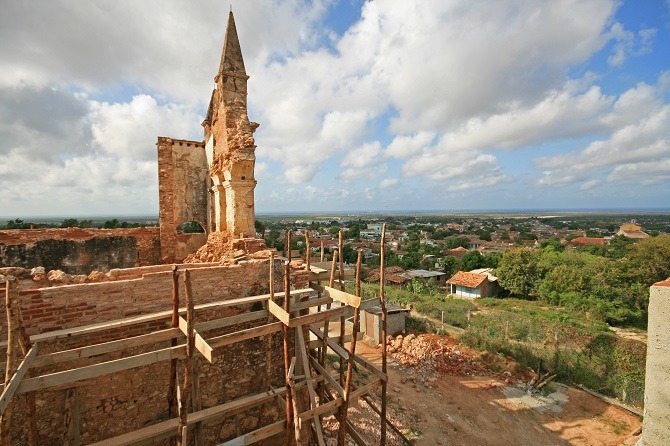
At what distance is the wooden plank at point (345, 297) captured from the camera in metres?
5.45

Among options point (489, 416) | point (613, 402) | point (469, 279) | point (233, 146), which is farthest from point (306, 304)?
point (469, 279)

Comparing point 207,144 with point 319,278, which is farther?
point 207,144

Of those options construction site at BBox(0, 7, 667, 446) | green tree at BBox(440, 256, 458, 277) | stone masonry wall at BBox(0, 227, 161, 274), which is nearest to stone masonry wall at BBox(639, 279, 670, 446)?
construction site at BBox(0, 7, 667, 446)

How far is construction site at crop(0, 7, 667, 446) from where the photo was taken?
15.0ft

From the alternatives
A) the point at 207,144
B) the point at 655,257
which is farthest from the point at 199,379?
the point at 655,257

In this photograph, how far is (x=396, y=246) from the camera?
7062 cm

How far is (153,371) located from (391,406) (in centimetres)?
774

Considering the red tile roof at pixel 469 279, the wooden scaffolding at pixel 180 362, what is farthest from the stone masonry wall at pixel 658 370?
the red tile roof at pixel 469 279

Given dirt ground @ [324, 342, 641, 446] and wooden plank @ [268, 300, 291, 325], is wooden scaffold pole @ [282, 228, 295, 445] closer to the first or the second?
wooden plank @ [268, 300, 291, 325]

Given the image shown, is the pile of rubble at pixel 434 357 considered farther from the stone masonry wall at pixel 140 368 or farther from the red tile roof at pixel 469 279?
the red tile roof at pixel 469 279

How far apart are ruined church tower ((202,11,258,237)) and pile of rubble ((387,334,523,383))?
30.9ft

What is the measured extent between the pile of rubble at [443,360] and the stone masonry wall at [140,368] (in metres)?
8.20

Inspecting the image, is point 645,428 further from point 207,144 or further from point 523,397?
point 207,144

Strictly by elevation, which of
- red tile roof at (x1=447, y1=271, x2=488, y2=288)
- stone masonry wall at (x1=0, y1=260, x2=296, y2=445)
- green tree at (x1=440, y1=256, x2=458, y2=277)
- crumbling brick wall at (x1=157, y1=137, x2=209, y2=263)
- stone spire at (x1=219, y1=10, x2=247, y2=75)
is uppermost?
stone spire at (x1=219, y1=10, x2=247, y2=75)
